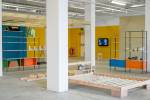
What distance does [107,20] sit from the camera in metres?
19.2

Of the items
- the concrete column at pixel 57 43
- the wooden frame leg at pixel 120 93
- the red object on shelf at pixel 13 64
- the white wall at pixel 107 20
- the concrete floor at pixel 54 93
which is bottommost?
the concrete floor at pixel 54 93

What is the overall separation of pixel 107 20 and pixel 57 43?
13.4 m

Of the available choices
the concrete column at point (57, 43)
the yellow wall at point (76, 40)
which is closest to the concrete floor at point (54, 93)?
the concrete column at point (57, 43)

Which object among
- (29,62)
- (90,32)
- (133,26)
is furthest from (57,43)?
(133,26)

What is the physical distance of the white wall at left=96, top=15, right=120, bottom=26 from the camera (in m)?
18.6

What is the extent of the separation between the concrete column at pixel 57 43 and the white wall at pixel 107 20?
41.1 ft

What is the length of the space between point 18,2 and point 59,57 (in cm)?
592

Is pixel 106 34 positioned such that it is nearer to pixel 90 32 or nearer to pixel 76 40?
pixel 76 40

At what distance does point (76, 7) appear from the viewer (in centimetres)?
1430

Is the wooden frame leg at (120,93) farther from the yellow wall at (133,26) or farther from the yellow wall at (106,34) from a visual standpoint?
the yellow wall at (106,34)

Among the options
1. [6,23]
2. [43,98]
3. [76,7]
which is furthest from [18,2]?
[43,98]

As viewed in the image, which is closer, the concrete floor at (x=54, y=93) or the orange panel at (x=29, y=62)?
the concrete floor at (x=54, y=93)

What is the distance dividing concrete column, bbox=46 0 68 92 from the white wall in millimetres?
12519

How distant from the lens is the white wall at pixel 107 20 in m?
18.6
